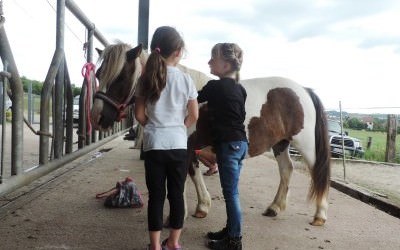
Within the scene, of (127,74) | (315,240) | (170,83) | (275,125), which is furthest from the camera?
(275,125)

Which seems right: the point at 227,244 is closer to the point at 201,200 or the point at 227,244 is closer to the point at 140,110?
the point at 201,200

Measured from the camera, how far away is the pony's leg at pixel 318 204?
152 inches

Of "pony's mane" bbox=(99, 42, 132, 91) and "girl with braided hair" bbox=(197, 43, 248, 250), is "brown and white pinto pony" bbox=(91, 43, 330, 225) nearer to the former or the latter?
"girl with braided hair" bbox=(197, 43, 248, 250)

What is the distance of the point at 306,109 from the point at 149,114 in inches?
79.6

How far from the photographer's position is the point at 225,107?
306cm

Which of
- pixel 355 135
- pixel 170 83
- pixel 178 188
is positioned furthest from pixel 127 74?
pixel 355 135

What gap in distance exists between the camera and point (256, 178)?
632 cm

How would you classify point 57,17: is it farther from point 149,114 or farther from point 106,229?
point 106,229

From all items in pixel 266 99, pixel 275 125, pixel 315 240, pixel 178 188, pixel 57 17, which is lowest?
pixel 315 240

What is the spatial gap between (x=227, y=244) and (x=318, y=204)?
4.45 feet

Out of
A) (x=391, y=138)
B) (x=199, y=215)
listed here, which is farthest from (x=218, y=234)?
(x=391, y=138)

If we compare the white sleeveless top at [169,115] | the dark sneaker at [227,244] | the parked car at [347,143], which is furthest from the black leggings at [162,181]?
the parked car at [347,143]

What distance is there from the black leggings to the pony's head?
63 cm

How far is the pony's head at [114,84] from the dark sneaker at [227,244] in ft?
3.93
